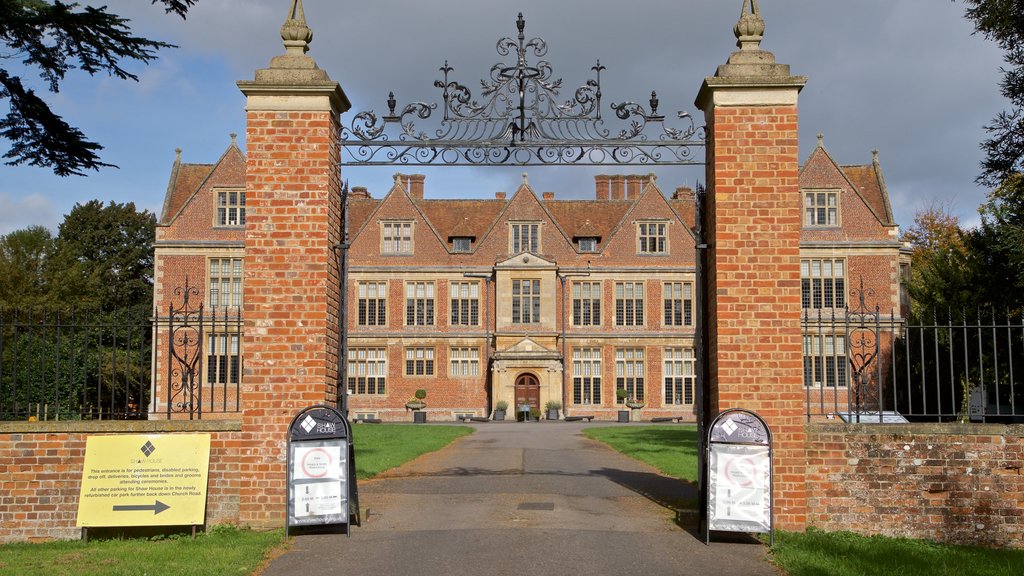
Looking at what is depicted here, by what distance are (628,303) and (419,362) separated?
403 inches

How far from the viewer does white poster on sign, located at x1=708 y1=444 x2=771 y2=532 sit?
28.8 ft

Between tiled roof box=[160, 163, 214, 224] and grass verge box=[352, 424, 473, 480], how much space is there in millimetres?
18174

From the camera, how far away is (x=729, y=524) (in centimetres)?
879

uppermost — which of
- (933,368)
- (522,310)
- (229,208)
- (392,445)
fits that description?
(229,208)

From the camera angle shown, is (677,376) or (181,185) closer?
(181,185)

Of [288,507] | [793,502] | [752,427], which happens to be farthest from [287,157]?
[793,502]

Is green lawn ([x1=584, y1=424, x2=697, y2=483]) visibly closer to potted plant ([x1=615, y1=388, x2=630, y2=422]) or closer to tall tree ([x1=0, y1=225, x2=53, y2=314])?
potted plant ([x1=615, y1=388, x2=630, y2=422])

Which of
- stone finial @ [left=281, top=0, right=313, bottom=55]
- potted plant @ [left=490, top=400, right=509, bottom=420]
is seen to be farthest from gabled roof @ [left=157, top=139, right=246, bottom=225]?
stone finial @ [left=281, top=0, right=313, bottom=55]

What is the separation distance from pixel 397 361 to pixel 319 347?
1375 inches

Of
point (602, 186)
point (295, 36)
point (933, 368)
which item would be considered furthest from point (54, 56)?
point (602, 186)

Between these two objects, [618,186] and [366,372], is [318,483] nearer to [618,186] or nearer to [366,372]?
[366,372]

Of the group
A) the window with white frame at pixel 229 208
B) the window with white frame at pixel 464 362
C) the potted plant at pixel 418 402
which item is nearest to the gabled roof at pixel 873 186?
the window with white frame at pixel 464 362

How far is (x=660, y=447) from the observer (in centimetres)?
2102

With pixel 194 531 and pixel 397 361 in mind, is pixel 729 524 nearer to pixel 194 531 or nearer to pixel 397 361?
pixel 194 531
